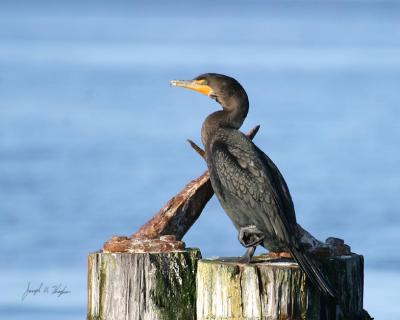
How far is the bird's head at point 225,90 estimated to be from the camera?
589cm

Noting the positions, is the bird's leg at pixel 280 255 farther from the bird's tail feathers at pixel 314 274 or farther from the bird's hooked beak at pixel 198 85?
the bird's hooked beak at pixel 198 85

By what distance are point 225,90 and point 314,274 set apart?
185 cm

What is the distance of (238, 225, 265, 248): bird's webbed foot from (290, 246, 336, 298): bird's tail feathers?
505mm

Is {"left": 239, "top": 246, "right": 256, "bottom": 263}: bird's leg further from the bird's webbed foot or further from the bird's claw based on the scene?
the bird's webbed foot

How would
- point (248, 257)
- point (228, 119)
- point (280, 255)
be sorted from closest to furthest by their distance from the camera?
1. point (248, 257)
2. point (280, 255)
3. point (228, 119)

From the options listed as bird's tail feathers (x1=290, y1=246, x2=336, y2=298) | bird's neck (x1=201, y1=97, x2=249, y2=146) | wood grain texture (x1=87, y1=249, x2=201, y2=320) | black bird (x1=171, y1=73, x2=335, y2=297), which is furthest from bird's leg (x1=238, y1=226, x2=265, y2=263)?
bird's neck (x1=201, y1=97, x2=249, y2=146)

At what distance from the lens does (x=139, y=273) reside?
442 cm

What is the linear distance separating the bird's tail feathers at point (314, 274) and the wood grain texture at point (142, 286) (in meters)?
0.48

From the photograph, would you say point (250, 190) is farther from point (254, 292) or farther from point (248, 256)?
point (254, 292)

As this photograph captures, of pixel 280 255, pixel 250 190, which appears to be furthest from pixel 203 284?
pixel 250 190

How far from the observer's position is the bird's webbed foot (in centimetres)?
515

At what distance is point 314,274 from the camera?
14.3 ft

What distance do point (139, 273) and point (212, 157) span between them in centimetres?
124

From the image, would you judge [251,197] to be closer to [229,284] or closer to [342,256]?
[342,256]
